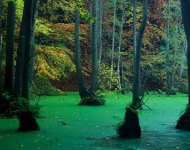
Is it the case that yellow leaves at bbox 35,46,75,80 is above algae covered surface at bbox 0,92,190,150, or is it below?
above

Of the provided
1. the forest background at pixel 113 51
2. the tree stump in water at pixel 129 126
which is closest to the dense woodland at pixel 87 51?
the forest background at pixel 113 51

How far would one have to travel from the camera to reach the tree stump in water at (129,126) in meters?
9.16

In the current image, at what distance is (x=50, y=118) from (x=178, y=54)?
24927mm

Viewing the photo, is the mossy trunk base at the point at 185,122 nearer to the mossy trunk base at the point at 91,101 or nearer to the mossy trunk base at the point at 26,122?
the mossy trunk base at the point at 26,122

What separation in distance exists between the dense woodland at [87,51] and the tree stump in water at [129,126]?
224 centimetres

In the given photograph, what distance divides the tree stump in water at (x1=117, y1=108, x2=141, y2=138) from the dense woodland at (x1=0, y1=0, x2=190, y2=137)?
2.24 meters

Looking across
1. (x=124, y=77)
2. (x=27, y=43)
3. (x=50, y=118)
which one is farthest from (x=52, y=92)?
(x=27, y=43)

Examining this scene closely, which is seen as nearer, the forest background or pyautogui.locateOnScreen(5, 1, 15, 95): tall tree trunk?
pyautogui.locateOnScreen(5, 1, 15, 95): tall tree trunk

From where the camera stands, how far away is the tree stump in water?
916cm

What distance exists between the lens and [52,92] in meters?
26.3

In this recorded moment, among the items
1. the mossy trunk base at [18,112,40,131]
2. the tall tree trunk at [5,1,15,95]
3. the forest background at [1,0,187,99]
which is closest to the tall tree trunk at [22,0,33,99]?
the mossy trunk base at [18,112,40,131]

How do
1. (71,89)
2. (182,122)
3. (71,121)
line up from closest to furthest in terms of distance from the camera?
(182,122) < (71,121) < (71,89)

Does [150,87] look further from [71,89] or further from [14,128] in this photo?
[14,128]

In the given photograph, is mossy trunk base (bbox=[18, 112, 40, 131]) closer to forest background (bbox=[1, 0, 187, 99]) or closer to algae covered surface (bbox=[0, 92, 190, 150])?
algae covered surface (bbox=[0, 92, 190, 150])
